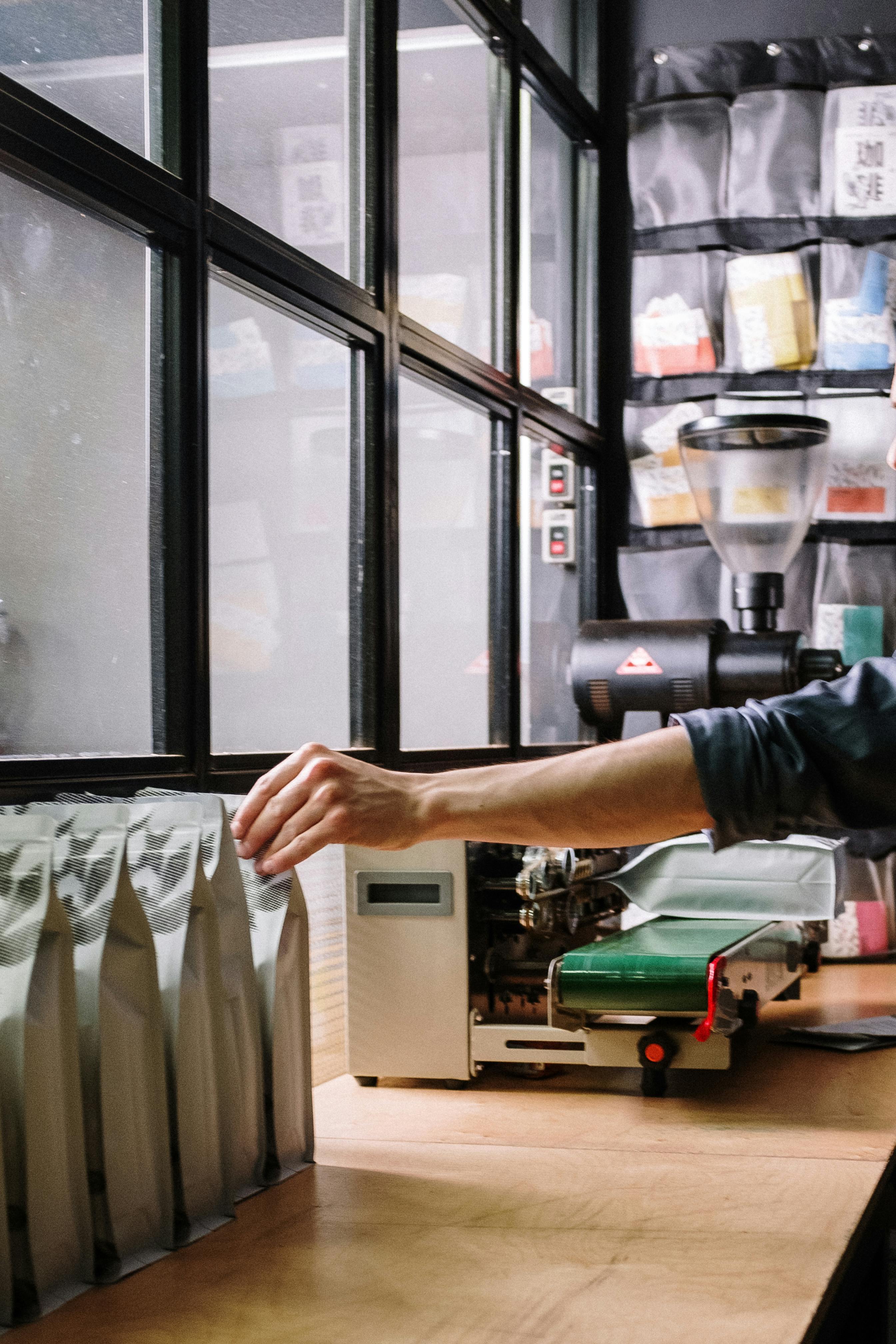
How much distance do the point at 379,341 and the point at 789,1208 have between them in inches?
60.4

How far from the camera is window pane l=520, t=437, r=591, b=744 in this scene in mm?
3283

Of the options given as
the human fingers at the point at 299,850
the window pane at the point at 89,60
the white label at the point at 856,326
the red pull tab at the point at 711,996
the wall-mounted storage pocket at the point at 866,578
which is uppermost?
the white label at the point at 856,326

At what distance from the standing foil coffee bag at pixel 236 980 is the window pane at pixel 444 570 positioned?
148cm

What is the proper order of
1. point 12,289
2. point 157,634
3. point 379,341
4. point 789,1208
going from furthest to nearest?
point 379,341 < point 157,634 < point 12,289 < point 789,1208

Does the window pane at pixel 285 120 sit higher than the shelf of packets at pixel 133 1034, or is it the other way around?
the window pane at pixel 285 120

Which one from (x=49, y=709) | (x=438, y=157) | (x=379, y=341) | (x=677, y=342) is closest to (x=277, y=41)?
(x=379, y=341)

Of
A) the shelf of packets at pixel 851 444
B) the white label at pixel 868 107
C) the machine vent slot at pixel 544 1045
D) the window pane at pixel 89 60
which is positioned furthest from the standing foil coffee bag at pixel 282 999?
the white label at pixel 868 107

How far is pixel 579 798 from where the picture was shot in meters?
1.10

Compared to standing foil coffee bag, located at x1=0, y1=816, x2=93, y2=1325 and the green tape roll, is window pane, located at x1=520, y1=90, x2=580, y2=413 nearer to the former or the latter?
the green tape roll

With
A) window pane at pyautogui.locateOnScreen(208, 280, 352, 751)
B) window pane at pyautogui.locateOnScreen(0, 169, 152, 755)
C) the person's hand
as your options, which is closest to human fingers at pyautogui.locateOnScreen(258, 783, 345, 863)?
the person's hand

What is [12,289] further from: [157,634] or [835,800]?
[835,800]

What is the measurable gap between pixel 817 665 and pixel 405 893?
102cm

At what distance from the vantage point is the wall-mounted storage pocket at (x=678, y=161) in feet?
10.7

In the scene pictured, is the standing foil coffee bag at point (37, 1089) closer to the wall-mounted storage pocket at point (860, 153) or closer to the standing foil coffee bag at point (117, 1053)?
the standing foil coffee bag at point (117, 1053)
